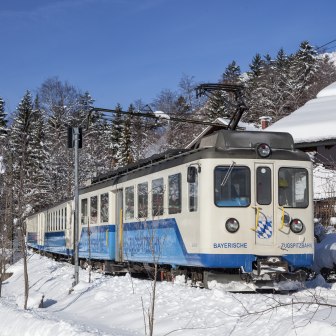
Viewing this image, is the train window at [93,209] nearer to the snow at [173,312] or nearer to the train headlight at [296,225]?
the snow at [173,312]

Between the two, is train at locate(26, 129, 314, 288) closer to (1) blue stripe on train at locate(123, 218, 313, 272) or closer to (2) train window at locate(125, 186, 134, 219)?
(1) blue stripe on train at locate(123, 218, 313, 272)

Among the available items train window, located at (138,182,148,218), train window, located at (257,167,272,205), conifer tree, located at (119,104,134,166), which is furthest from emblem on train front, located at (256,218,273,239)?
conifer tree, located at (119,104,134,166)

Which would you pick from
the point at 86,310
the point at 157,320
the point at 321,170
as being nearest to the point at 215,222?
the point at 157,320

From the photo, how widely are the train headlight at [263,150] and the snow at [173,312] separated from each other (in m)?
2.50

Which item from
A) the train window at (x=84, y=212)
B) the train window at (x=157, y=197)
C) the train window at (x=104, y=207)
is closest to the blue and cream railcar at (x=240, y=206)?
the train window at (x=157, y=197)

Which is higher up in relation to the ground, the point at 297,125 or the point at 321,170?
the point at 297,125

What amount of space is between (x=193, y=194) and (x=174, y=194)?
0.86 metres

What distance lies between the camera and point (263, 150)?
11922mm

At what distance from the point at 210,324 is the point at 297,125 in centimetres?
1921

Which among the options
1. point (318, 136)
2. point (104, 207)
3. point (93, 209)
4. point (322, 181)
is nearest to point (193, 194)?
point (104, 207)

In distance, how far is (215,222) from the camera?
1144 cm

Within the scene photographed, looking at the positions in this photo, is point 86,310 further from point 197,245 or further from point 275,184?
point 275,184

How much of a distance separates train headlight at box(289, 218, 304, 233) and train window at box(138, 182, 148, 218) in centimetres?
350

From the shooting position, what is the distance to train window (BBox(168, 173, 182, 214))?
12.5 meters
